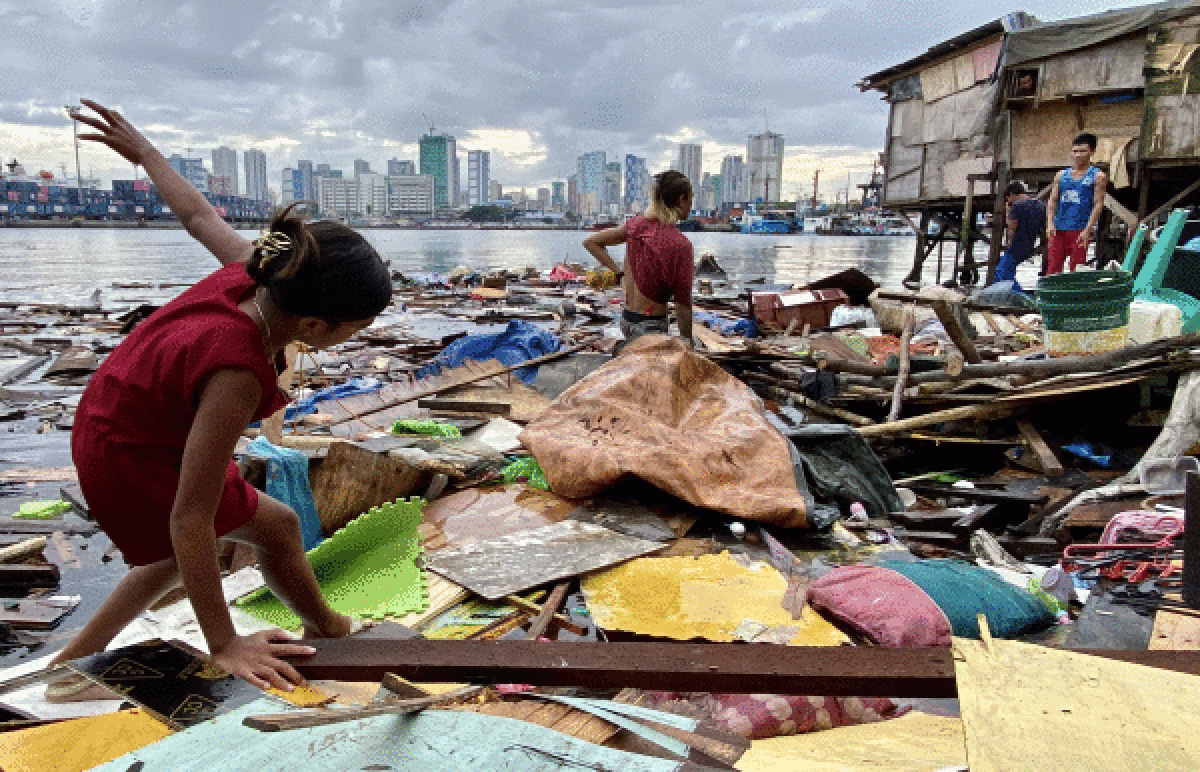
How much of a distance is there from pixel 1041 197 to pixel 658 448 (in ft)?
52.9

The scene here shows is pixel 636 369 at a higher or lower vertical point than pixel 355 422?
higher

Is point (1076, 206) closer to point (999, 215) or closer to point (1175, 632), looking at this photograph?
point (999, 215)

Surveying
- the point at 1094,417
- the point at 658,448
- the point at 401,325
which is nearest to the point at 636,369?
the point at 658,448

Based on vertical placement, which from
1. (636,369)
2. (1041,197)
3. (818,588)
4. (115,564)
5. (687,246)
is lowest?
(115,564)

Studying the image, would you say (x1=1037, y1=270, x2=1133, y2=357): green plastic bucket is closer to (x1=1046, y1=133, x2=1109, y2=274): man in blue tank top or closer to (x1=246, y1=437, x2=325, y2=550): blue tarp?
(x1=1046, y1=133, x2=1109, y2=274): man in blue tank top

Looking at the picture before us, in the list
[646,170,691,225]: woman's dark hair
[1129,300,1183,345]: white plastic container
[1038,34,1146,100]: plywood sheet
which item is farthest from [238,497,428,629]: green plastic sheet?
[1038,34,1146,100]: plywood sheet

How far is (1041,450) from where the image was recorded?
572cm

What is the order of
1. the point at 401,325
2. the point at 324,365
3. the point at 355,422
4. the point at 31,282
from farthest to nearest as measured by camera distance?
the point at 31,282, the point at 401,325, the point at 324,365, the point at 355,422

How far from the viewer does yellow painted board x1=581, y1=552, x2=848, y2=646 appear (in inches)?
123

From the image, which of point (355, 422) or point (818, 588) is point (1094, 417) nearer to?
point (818, 588)

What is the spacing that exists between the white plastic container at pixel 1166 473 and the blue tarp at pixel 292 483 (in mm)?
4759

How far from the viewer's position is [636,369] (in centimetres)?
512

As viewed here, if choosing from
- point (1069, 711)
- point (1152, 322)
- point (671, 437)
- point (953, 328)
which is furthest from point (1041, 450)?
point (1069, 711)

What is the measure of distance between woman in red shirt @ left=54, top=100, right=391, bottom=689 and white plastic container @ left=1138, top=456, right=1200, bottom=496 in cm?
473
